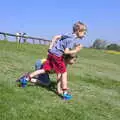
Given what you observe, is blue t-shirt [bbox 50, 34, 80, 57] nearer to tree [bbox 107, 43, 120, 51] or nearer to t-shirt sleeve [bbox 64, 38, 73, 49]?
t-shirt sleeve [bbox 64, 38, 73, 49]

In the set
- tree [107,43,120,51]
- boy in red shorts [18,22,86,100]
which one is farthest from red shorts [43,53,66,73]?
tree [107,43,120,51]

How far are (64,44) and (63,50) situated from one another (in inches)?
4.8

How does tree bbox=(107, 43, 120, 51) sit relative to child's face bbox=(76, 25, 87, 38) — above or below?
below

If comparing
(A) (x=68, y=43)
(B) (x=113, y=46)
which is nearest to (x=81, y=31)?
(A) (x=68, y=43)

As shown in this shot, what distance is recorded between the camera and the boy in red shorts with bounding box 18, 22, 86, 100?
8500 millimetres

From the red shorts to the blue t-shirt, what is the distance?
0.28 ft

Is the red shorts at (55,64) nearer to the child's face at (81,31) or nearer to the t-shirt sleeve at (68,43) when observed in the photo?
the t-shirt sleeve at (68,43)

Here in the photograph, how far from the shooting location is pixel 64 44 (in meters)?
8.56

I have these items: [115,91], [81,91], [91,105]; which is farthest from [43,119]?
[115,91]

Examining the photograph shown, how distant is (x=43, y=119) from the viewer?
689 cm

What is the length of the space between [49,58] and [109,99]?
1813 millimetres

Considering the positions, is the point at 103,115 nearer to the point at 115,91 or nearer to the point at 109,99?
the point at 109,99

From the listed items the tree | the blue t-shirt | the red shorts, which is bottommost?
the tree

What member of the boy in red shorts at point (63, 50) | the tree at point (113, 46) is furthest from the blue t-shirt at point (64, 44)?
the tree at point (113, 46)
